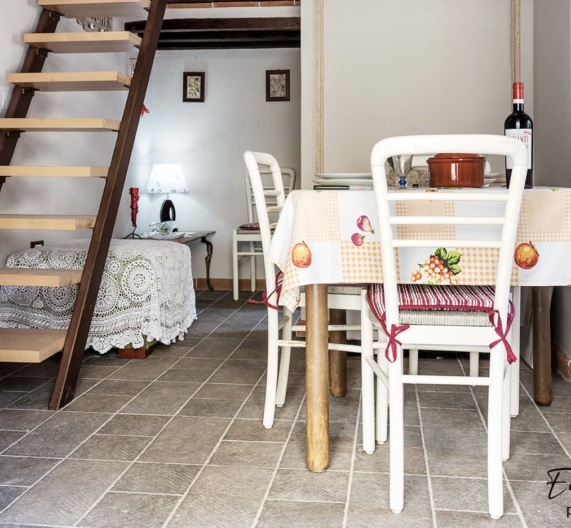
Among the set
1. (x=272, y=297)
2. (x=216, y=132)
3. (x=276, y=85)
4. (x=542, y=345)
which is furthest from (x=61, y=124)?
(x=276, y=85)

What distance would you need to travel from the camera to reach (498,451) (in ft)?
6.07

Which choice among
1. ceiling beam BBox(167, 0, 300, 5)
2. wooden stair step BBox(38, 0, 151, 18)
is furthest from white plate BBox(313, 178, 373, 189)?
ceiling beam BBox(167, 0, 300, 5)

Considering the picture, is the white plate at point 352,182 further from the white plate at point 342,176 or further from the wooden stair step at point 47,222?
the wooden stair step at point 47,222

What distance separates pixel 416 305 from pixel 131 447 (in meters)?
1.15

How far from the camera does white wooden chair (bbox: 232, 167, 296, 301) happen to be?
584 cm

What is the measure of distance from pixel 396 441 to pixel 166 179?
4609 mm

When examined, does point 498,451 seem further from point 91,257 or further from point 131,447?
point 91,257

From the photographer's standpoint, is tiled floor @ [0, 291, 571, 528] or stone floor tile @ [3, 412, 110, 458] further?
stone floor tile @ [3, 412, 110, 458]

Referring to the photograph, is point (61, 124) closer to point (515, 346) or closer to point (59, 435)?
point (59, 435)

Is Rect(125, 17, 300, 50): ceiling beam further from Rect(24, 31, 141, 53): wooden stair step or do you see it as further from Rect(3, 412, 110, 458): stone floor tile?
Rect(3, 412, 110, 458): stone floor tile

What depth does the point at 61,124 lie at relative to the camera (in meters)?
3.35

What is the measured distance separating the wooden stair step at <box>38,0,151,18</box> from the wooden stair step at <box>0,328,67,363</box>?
182cm

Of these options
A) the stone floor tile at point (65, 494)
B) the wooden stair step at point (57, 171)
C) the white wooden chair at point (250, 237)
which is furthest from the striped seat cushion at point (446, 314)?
the white wooden chair at point (250, 237)

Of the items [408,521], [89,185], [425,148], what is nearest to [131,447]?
[408,521]
